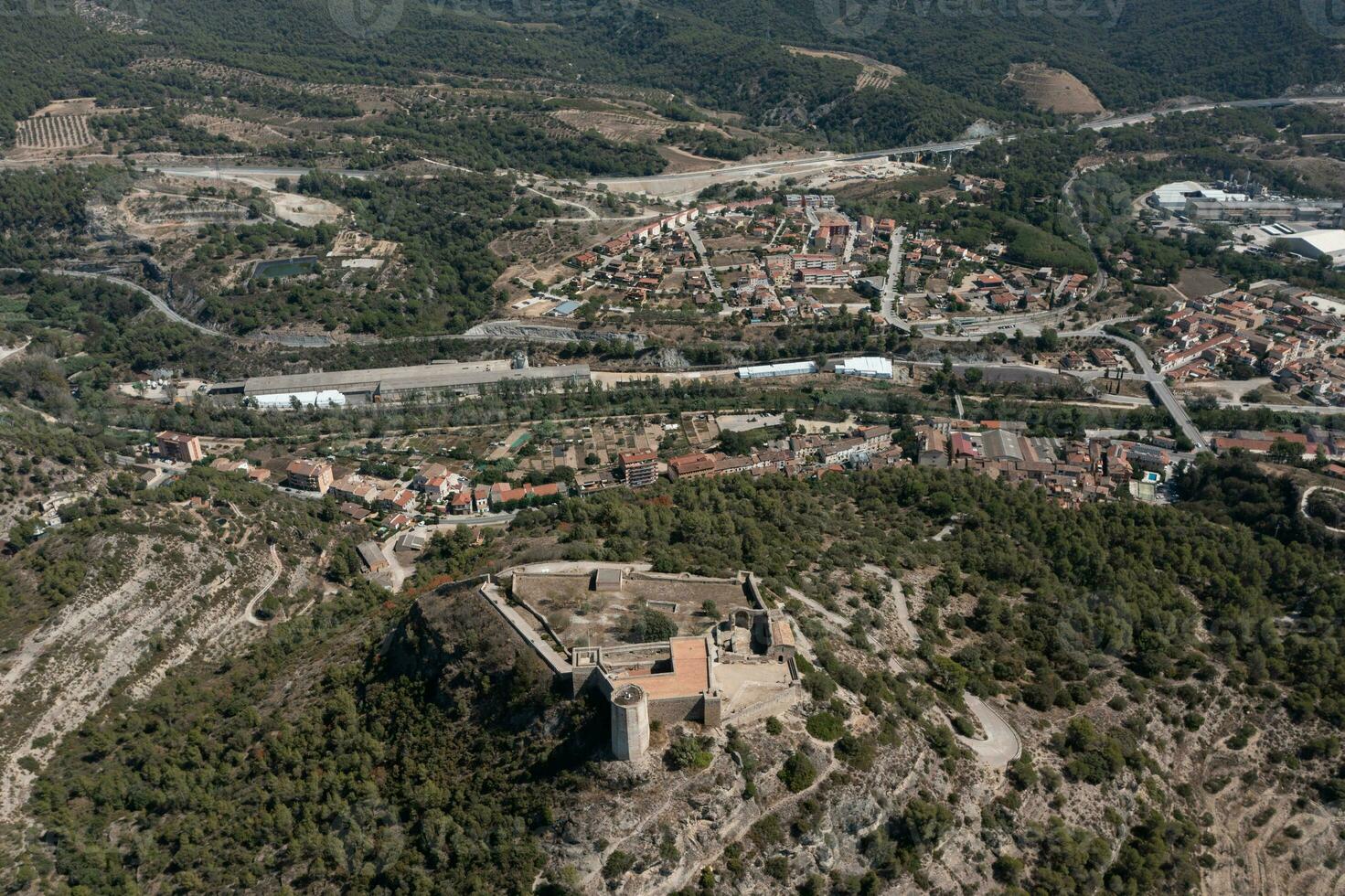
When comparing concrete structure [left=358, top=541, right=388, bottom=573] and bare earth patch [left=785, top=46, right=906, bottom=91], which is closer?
concrete structure [left=358, top=541, right=388, bottom=573]

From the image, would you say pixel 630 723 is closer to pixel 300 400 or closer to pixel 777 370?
pixel 777 370

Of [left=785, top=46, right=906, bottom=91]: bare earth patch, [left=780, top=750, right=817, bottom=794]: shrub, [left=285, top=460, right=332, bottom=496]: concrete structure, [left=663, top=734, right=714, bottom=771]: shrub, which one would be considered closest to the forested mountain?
[left=785, top=46, right=906, bottom=91]: bare earth patch

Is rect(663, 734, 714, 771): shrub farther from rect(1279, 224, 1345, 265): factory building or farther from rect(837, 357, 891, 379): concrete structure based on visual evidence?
rect(1279, 224, 1345, 265): factory building

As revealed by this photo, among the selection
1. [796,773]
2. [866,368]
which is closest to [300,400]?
[866,368]

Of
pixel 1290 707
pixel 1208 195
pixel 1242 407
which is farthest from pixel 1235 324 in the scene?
pixel 1290 707

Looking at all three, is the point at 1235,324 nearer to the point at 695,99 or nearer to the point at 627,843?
the point at 627,843

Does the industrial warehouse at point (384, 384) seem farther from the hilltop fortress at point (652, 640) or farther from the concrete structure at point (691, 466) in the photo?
the hilltop fortress at point (652, 640)
